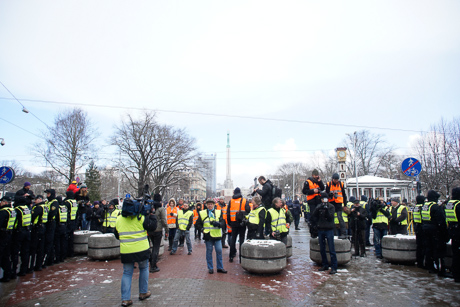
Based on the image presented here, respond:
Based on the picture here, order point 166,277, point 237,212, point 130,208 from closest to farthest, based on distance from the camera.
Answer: point 130,208, point 166,277, point 237,212

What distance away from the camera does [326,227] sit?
7430mm

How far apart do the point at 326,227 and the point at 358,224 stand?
117 inches

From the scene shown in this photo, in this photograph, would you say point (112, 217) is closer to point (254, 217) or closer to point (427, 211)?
point (254, 217)

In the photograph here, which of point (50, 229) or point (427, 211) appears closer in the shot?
point (427, 211)

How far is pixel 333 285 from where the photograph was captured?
6410mm

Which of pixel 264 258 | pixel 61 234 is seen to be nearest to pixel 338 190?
pixel 264 258

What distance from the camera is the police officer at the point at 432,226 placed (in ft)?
23.9

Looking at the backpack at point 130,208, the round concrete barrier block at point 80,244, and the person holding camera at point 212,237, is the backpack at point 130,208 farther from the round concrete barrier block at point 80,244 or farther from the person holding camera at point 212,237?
the round concrete barrier block at point 80,244

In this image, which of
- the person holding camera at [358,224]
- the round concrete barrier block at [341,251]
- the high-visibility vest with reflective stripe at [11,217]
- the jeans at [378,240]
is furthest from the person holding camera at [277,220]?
the high-visibility vest with reflective stripe at [11,217]

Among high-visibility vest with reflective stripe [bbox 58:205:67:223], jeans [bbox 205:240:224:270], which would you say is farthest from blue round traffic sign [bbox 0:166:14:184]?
jeans [bbox 205:240:224:270]

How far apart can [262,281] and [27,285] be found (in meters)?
5.25

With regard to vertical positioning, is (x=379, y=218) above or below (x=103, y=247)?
above

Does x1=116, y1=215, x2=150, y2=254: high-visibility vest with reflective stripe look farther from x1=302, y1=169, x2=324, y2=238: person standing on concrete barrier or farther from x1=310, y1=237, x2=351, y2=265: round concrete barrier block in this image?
x1=310, y1=237, x2=351, y2=265: round concrete barrier block

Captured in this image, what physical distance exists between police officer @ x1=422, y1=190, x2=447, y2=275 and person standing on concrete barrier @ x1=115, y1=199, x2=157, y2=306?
6.72m
